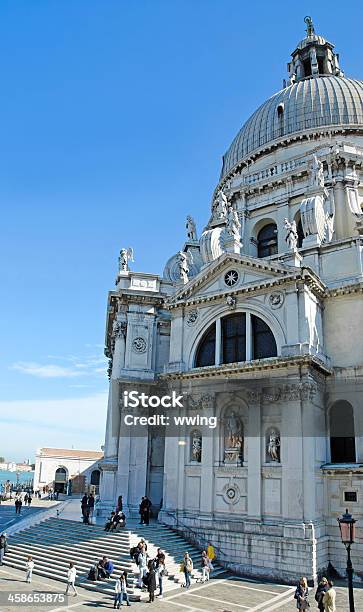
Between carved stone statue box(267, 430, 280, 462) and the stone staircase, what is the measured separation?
218 inches

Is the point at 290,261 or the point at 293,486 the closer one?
the point at 293,486

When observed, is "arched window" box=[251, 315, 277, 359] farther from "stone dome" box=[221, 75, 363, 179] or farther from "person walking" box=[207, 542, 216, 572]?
"stone dome" box=[221, 75, 363, 179]

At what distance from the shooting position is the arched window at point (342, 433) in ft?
82.7

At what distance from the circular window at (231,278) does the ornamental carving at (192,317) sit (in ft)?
8.41

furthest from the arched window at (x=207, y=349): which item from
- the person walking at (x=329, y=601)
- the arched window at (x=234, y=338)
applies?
the person walking at (x=329, y=601)

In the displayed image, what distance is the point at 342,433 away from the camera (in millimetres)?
25656

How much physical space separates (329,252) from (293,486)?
12385 mm

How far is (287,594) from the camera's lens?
65.9 ft

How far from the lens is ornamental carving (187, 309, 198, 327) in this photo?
29.5 metres

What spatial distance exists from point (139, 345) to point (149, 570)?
1545 centimetres

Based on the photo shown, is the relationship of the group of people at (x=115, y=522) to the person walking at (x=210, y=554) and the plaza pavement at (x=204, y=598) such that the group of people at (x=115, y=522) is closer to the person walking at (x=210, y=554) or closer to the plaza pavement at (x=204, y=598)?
the plaza pavement at (x=204, y=598)

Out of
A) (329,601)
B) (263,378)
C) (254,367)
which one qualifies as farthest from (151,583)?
(254,367)

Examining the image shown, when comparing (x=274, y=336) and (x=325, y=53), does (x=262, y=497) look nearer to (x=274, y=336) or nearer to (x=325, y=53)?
(x=274, y=336)

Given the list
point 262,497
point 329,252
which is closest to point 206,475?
point 262,497
